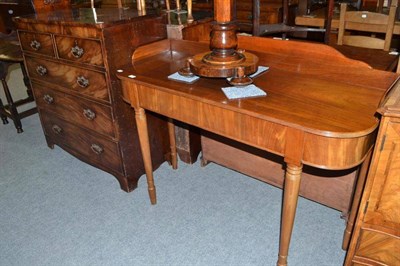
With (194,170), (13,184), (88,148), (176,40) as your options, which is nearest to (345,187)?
(194,170)

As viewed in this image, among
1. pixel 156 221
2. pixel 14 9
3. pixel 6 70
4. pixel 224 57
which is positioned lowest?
pixel 156 221

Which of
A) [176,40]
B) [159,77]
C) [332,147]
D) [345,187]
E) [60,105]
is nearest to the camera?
[332,147]

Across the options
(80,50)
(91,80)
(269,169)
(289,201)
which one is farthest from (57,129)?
(289,201)

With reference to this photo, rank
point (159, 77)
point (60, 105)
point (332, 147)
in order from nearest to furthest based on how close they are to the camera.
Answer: point (332, 147) < point (159, 77) < point (60, 105)

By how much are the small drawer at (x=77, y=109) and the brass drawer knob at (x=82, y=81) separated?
0.11 meters

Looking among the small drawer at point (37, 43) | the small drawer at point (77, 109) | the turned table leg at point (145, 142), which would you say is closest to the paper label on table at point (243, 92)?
the turned table leg at point (145, 142)

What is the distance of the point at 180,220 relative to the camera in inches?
81.0

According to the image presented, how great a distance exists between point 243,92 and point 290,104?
0.20m

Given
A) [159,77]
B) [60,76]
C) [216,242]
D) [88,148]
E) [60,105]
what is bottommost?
[216,242]

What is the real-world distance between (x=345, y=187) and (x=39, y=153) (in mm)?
2370

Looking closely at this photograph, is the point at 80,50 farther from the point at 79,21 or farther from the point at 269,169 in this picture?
the point at 269,169

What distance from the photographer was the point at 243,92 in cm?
138

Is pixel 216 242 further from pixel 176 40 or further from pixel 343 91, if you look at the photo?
pixel 176 40

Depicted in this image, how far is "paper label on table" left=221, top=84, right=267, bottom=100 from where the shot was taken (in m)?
1.36
